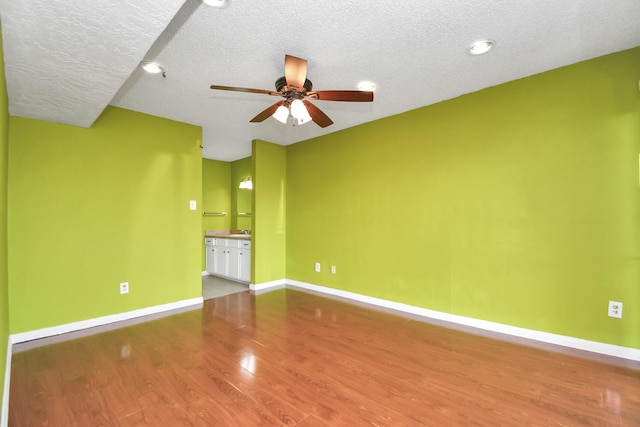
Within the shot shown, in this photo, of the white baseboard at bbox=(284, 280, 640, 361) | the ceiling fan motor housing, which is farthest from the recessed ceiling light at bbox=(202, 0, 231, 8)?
the white baseboard at bbox=(284, 280, 640, 361)

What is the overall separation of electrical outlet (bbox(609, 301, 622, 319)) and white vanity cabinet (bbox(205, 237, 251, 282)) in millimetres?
4245

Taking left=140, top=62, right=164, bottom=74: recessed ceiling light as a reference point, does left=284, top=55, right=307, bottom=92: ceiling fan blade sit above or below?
below

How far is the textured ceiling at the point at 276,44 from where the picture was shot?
1512 mm

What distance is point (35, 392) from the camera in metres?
1.93

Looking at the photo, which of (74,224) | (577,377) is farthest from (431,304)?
(74,224)

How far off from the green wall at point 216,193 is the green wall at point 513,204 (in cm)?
318

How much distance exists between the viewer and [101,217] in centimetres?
313

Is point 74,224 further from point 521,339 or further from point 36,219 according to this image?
point 521,339

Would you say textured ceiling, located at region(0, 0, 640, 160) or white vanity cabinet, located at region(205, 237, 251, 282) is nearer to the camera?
textured ceiling, located at region(0, 0, 640, 160)

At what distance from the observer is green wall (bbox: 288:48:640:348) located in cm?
230

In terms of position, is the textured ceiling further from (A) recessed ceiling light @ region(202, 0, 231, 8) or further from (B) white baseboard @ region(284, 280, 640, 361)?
(B) white baseboard @ region(284, 280, 640, 361)

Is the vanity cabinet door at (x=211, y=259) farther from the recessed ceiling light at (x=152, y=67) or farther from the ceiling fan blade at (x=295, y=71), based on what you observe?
the ceiling fan blade at (x=295, y=71)

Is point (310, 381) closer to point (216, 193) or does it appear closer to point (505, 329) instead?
point (505, 329)

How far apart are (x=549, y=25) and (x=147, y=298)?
4.44 m
